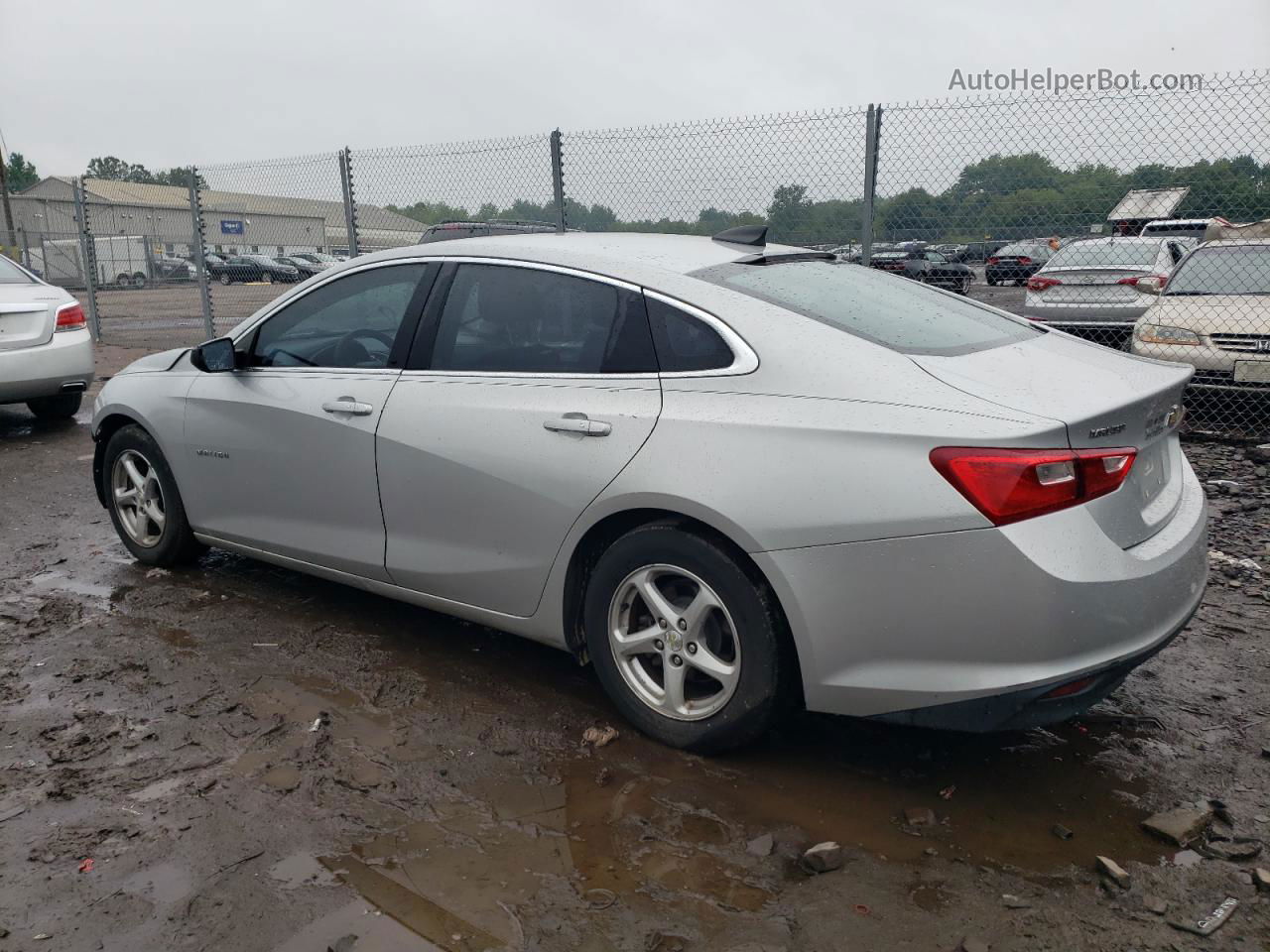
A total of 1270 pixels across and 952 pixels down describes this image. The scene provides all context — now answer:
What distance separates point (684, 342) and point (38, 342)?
721 cm

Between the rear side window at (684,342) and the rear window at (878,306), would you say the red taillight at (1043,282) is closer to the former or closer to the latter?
the rear window at (878,306)

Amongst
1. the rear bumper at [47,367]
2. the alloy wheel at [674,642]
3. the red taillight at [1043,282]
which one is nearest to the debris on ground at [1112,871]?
the alloy wheel at [674,642]

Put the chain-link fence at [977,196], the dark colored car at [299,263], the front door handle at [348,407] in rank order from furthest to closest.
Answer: the dark colored car at [299,263] < the chain-link fence at [977,196] < the front door handle at [348,407]

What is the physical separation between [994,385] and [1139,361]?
2.91 feet

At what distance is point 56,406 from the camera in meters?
9.27

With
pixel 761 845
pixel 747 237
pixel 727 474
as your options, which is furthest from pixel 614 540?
pixel 747 237

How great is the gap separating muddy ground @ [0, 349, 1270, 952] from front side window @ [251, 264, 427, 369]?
1148 millimetres

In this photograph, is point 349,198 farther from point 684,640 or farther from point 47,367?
point 684,640

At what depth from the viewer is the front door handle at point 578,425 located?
10.3ft

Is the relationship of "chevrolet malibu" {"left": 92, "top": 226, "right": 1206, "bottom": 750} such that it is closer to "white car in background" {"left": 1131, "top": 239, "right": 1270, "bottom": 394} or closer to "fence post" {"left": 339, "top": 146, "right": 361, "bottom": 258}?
Answer: "white car in background" {"left": 1131, "top": 239, "right": 1270, "bottom": 394}

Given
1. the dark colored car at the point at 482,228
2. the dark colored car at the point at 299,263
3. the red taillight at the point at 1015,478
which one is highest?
the dark colored car at the point at 482,228

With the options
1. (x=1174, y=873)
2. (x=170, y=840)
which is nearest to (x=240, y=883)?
(x=170, y=840)

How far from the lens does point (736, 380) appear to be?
2969 mm

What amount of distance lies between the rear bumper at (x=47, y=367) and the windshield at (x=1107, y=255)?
823 centimetres
